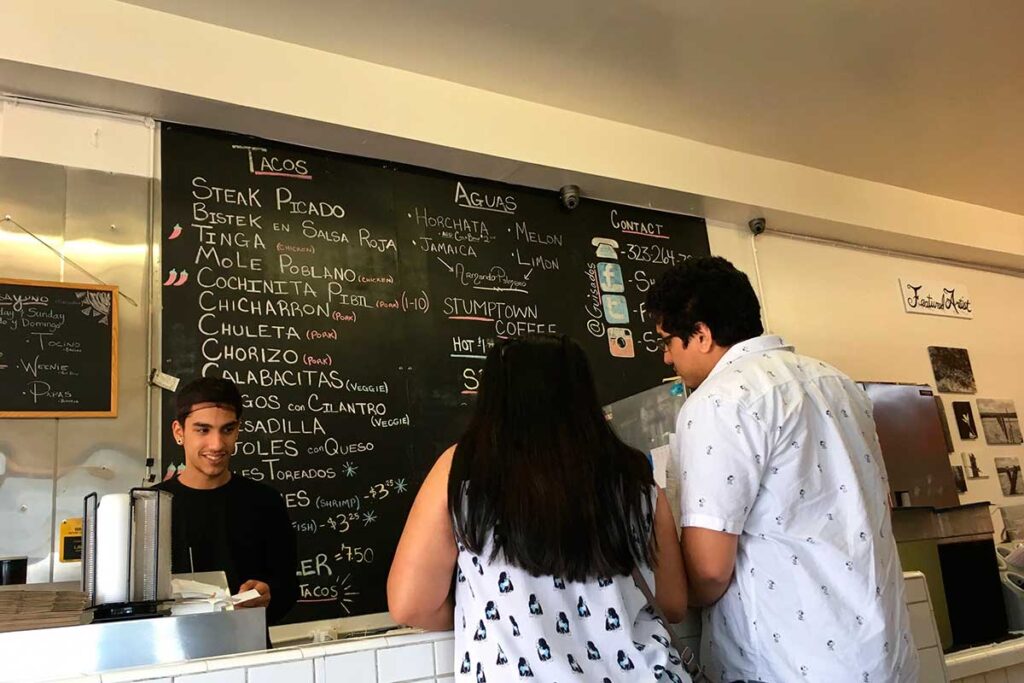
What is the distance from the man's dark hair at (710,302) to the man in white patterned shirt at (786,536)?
14 centimetres

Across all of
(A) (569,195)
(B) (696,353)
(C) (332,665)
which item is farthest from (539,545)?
(A) (569,195)

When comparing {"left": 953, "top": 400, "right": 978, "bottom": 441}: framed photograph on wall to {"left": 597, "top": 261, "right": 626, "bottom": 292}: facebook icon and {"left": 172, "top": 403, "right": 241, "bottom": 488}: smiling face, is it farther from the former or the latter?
{"left": 172, "top": 403, "right": 241, "bottom": 488}: smiling face

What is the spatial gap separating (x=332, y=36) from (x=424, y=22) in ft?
1.17

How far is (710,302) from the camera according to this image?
1772mm

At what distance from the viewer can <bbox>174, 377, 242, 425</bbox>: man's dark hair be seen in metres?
2.71

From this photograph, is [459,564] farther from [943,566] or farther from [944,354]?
[944,354]

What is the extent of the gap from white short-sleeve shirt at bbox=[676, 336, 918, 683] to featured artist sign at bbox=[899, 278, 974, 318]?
155 inches

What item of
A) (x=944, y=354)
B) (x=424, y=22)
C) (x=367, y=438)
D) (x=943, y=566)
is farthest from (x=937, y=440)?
(x=424, y=22)

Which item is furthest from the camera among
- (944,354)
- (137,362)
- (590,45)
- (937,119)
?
(944,354)

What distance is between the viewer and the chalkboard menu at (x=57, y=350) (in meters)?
2.57

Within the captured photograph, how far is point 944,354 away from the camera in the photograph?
16.8 ft

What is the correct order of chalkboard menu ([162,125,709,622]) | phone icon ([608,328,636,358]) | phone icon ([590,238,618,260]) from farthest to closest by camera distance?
phone icon ([590,238,618,260])
phone icon ([608,328,636,358])
chalkboard menu ([162,125,709,622])

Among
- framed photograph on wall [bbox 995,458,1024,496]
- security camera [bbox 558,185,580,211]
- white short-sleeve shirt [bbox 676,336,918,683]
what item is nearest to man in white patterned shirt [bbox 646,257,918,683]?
white short-sleeve shirt [bbox 676,336,918,683]

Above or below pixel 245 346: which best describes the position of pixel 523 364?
below
